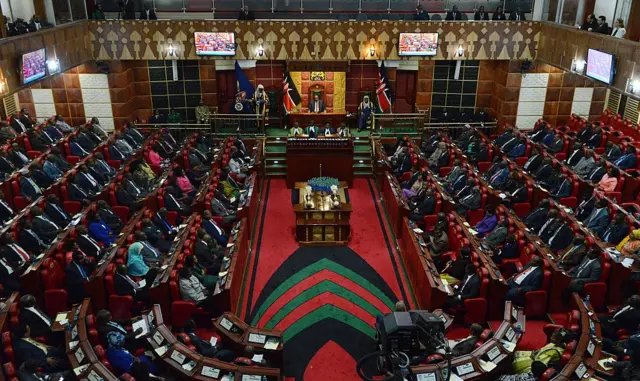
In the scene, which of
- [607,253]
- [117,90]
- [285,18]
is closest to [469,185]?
[607,253]

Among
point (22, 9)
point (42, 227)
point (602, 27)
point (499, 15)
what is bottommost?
point (42, 227)

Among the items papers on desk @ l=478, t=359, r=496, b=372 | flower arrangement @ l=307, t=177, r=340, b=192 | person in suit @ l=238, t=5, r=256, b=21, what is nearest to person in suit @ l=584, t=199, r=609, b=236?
papers on desk @ l=478, t=359, r=496, b=372

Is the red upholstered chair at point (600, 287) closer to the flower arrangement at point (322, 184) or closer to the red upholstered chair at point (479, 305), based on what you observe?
the red upholstered chair at point (479, 305)

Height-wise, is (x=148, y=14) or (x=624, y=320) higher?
(x=148, y=14)

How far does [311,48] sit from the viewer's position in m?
17.5

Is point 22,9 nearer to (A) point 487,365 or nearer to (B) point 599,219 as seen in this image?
(A) point 487,365

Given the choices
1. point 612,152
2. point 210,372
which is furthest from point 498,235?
point 210,372

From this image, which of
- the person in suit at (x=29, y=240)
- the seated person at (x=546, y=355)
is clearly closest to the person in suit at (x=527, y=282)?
the seated person at (x=546, y=355)

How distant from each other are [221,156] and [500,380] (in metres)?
9.98

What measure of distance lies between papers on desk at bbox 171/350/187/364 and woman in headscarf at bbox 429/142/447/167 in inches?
389

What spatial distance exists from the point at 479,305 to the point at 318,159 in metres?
7.50

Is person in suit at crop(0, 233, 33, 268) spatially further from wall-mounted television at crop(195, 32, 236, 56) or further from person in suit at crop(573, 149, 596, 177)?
person in suit at crop(573, 149, 596, 177)

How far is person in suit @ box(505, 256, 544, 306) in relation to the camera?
928cm

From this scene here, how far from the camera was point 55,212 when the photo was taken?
11508mm
